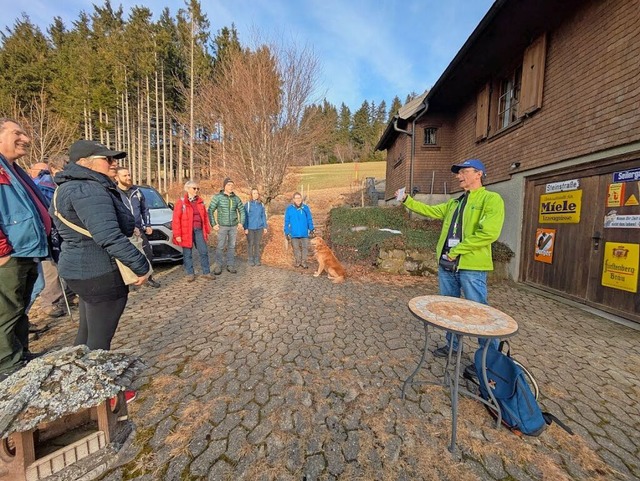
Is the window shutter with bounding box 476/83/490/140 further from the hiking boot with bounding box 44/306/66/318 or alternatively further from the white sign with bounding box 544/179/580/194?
the hiking boot with bounding box 44/306/66/318

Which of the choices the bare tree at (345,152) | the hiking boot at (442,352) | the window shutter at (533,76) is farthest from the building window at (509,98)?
the bare tree at (345,152)

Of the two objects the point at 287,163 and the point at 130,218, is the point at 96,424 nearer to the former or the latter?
the point at 130,218

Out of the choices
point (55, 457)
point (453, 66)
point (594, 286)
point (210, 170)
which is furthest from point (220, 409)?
point (210, 170)

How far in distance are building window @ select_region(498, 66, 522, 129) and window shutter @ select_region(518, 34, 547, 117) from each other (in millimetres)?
571

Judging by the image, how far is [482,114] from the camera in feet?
26.5

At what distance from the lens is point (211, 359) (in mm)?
2965

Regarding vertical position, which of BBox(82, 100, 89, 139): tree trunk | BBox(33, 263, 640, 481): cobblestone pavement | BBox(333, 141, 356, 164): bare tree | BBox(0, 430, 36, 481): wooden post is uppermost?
BBox(333, 141, 356, 164): bare tree

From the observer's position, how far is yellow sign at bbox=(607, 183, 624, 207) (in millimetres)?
4137

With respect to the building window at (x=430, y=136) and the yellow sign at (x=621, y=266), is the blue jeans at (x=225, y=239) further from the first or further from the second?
the building window at (x=430, y=136)

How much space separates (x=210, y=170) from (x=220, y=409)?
13381 mm

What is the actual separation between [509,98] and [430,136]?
4131mm

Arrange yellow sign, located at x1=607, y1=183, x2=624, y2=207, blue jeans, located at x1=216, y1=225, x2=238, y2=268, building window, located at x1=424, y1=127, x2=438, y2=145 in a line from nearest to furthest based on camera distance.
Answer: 1. yellow sign, located at x1=607, y1=183, x2=624, y2=207
2. blue jeans, located at x1=216, y1=225, x2=238, y2=268
3. building window, located at x1=424, y1=127, x2=438, y2=145

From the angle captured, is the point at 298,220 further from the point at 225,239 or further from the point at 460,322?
the point at 460,322

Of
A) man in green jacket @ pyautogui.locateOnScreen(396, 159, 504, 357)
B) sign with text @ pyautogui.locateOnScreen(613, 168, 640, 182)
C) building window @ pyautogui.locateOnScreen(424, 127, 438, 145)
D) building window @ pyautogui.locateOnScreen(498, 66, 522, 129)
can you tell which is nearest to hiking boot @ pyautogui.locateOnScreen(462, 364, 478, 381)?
man in green jacket @ pyautogui.locateOnScreen(396, 159, 504, 357)
